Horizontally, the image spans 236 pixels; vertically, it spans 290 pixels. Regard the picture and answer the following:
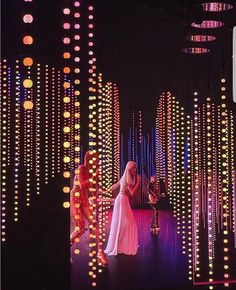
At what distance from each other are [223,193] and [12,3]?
2.53 m

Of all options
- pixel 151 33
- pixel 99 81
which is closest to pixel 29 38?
pixel 99 81

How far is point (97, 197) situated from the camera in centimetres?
505

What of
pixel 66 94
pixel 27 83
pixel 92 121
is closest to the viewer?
pixel 27 83

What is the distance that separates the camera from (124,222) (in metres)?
5.18

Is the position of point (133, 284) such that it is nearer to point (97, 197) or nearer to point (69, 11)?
point (97, 197)

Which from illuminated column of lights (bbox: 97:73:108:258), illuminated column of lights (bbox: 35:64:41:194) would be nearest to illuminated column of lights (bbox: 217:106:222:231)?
illuminated column of lights (bbox: 97:73:108:258)

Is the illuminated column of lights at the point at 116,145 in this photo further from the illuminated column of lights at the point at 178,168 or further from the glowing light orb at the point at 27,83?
the glowing light orb at the point at 27,83

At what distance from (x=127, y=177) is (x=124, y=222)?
1.31 ft

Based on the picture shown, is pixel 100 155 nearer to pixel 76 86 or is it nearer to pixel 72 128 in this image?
pixel 72 128

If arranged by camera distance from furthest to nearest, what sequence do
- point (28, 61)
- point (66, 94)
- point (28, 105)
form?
1. point (66, 94)
2. point (28, 105)
3. point (28, 61)

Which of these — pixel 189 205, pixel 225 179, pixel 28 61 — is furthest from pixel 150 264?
pixel 28 61

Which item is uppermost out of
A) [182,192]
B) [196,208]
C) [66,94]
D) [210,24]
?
[210,24]

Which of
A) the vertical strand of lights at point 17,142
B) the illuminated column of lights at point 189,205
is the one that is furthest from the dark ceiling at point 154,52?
the vertical strand of lights at point 17,142

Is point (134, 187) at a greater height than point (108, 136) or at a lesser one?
lesser
